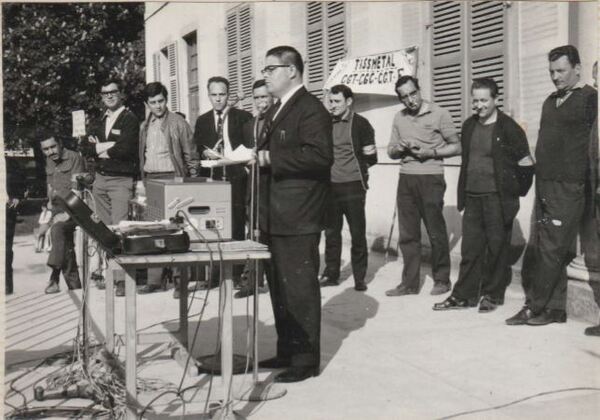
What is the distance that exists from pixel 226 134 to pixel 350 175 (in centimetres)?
120

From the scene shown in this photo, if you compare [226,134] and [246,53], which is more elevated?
[246,53]

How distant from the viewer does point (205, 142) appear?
7629 millimetres

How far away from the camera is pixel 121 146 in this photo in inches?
297

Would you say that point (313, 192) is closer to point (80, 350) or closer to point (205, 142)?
point (80, 350)

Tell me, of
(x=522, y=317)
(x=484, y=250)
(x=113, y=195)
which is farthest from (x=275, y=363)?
(x=113, y=195)

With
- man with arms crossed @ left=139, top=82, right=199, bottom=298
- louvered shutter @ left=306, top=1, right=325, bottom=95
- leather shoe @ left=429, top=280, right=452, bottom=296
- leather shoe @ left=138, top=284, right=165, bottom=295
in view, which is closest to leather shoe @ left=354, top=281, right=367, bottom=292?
leather shoe @ left=429, top=280, right=452, bottom=296

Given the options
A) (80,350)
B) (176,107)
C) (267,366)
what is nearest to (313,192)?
(267,366)

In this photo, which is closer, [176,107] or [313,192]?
[313,192]

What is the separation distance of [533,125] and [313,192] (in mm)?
3104

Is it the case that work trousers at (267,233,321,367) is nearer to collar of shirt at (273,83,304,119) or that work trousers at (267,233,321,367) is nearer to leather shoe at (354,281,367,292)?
collar of shirt at (273,83,304,119)

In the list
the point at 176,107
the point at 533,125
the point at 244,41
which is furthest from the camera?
the point at 176,107

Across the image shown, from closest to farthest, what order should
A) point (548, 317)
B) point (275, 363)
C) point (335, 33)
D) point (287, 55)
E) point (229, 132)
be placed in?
point (287, 55)
point (275, 363)
point (548, 317)
point (229, 132)
point (335, 33)

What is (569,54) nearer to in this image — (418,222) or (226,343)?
(418,222)

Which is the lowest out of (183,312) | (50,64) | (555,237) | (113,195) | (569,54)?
(183,312)
